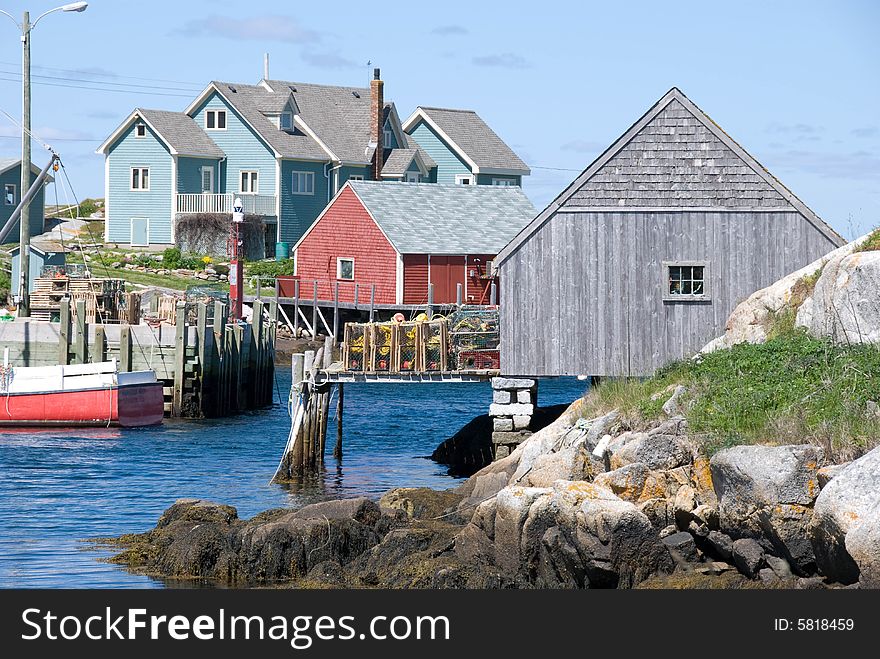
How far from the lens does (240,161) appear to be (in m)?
68.3

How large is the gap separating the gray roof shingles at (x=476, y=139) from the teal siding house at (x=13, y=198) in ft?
68.4

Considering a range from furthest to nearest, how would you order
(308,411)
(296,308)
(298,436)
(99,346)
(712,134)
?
(296,308), (99,346), (308,411), (298,436), (712,134)

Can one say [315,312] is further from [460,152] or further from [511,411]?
[511,411]

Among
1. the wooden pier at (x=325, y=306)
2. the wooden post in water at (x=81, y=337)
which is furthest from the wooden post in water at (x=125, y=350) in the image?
the wooden pier at (x=325, y=306)

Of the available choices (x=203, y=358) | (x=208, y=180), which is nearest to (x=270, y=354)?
(x=203, y=358)

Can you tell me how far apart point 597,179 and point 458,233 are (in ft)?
80.7

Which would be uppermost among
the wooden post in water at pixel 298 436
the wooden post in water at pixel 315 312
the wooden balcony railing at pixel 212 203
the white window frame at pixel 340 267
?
the wooden balcony railing at pixel 212 203

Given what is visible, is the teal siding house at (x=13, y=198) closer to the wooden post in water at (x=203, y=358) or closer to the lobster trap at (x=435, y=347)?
the wooden post in water at (x=203, y=358)

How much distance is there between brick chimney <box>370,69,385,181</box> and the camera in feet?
227

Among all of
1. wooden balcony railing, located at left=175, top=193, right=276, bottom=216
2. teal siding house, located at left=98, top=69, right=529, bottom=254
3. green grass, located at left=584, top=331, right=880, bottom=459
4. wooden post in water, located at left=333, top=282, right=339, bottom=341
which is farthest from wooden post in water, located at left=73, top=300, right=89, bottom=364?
wooden balcony railing, located at left=175, top=193, right=276, bottom=216

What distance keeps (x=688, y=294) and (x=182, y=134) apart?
4563cm

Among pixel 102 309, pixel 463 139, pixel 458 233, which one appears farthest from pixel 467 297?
pixel 463 139

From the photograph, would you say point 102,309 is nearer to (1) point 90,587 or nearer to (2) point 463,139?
(1) point 90,587

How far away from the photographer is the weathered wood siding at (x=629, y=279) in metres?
26.7
